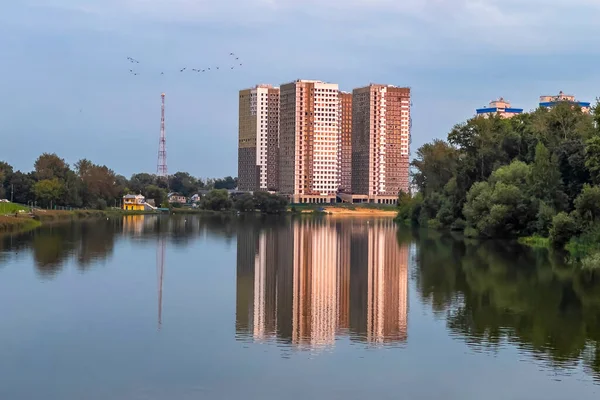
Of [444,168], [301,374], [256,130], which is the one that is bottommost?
[301,374]

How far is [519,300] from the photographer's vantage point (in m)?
24.1

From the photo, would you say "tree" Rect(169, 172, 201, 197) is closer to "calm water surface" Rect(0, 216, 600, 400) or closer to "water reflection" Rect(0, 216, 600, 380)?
"water reflection" Rect(0, 216, 600, 380)

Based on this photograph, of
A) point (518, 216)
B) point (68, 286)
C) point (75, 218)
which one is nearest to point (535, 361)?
point (68, 286)

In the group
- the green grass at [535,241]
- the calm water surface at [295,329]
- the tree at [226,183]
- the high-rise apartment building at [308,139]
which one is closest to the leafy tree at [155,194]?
the high-rise apartment building at [308,139]

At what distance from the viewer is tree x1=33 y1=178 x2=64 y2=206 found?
274 feet

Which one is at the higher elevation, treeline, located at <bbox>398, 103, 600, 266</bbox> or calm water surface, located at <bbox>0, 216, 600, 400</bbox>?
treeline, located at <bbox>398, 103, 600, 266</bbox>

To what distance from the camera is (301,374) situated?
14.7 meters

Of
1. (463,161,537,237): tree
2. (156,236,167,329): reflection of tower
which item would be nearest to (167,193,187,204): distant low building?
(156,236,167,329): reflection of tower

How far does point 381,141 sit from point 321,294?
357ft

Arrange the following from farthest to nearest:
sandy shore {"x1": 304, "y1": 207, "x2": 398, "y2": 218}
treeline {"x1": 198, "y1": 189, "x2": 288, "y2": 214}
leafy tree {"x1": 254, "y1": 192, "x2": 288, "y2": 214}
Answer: sandy shore {"x1": 304, "y1": 207, "x2": 398, "y2": 218}, treeline {"x1": 198, "y1": 189, "x2": 288, "y2": 214}, leafy tree {"x1": 254, "y1": 192, "x2": 288, "y2": 214}

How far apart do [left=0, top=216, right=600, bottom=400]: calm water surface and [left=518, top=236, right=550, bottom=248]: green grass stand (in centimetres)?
719

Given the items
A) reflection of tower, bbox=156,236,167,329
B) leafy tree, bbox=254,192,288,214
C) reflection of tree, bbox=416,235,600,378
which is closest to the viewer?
reflection of tree, bbox=416,235,600,378

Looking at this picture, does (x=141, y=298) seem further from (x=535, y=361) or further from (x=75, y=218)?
(x=75, y=218)

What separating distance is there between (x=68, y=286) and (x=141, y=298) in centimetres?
347
